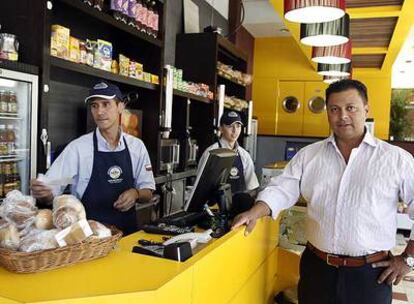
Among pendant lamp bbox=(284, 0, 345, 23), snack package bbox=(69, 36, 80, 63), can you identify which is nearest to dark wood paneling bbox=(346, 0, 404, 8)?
pendant lamp bbox=(284, 0, 345, 23)

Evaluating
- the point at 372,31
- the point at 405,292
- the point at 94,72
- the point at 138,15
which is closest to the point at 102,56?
the point at 94,72

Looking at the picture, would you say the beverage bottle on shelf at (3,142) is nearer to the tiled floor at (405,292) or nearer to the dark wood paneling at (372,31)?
the tiled floor at (405,292)

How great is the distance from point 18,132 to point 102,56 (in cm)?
89

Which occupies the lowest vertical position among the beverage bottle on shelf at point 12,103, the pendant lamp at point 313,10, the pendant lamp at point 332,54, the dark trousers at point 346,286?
the dark trousers at point 346,286

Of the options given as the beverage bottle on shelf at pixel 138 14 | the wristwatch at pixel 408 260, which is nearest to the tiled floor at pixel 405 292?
the wristwatch at pixel 408 260

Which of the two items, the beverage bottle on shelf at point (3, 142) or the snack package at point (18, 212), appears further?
the beverage bottle on shelf at point (3, 142)

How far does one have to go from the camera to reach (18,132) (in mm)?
2543

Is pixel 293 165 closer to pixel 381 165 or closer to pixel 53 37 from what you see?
pixel 381 165

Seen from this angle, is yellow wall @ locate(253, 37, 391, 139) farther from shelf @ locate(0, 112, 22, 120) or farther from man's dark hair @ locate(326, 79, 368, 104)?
man's dark hair @ locate(326, 79, 368, 104)

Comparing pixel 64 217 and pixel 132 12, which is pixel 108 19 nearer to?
pixel 132 12

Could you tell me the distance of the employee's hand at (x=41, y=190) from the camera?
185 centimetres

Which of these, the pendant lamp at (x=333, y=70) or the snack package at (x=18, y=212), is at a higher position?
the pendant lamp at (x=333, y=70)

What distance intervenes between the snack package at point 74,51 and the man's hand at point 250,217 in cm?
166

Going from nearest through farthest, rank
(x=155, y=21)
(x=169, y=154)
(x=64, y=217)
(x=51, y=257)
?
(x=51, y=257), (x=64, y=217), (x=155, y=21), (x=169, y=154)
